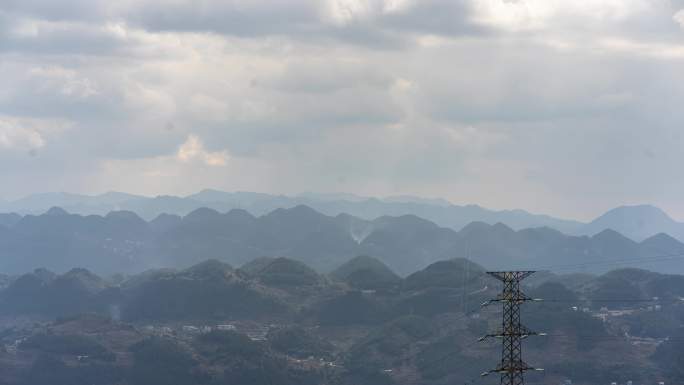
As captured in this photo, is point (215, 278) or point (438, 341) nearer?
point (438, 341)

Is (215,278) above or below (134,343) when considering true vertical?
above

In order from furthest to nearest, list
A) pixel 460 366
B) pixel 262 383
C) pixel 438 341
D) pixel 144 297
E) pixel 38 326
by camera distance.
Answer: pixel 144 297 < pixel 38 326 < pixel 438 341 < pixel 460 366 < pixel 262 383

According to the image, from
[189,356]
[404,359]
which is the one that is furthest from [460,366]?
[189,356]

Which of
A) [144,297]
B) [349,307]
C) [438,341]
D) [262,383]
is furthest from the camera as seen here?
[144,297]

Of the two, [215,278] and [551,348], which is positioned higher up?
[215,278]

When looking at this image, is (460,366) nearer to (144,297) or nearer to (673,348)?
(673,348)

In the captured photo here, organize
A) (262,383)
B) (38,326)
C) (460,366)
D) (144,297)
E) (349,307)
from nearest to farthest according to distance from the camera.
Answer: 1. (262,383)
2. (460,366)
3. (38,326)
4. (349,307)
5. (144,297)

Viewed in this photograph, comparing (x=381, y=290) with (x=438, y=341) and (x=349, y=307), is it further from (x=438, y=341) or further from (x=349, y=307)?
(x=438, y=341)

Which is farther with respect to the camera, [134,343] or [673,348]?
[134,343]

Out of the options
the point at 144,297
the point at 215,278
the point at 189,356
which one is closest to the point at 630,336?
the point at 189,356
